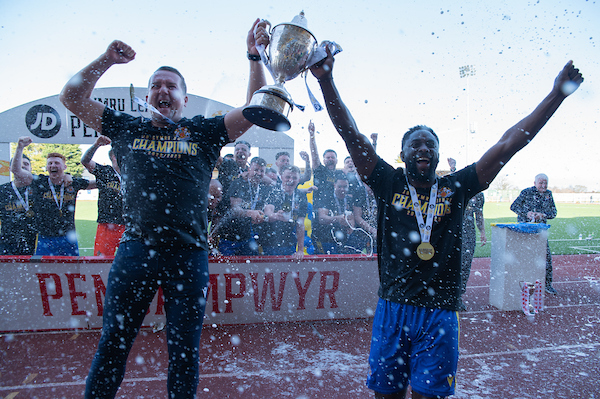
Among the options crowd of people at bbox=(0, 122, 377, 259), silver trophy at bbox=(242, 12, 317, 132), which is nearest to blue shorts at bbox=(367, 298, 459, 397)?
silver trophy at bbox=(242, 12, 317, 132)

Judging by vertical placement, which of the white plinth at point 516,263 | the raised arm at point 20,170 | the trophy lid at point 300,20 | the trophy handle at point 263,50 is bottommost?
the white plinth at point 516,263

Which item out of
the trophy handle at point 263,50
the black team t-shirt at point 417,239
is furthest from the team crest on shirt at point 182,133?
the black team t-shirt at point 417,239

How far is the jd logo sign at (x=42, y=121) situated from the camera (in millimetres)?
7711

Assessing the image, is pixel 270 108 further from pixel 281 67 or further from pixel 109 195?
pixel 109 195

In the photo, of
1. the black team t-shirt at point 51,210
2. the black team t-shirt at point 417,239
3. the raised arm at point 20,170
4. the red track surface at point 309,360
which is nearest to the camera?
the black team t-shirt at point 417,239

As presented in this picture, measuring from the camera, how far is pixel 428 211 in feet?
6.49

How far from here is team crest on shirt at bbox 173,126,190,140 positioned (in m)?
1.94

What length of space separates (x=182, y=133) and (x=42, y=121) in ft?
25.6

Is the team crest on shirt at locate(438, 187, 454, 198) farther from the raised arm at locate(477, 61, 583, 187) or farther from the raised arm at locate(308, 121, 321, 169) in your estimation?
the raised arm at locate(308, 121, 321, 169)

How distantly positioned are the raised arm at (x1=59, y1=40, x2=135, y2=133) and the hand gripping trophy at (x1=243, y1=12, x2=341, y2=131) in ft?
2.50

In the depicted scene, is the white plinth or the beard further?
the white plinth

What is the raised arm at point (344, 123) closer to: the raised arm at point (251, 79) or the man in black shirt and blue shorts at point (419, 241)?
the man in black shirt and blue shorts at point (419, 241)

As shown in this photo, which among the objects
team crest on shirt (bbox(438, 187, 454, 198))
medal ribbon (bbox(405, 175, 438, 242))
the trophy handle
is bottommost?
medal ribbon (bbox(405, 175, 438, 242))

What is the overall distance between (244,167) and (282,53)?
367cm
